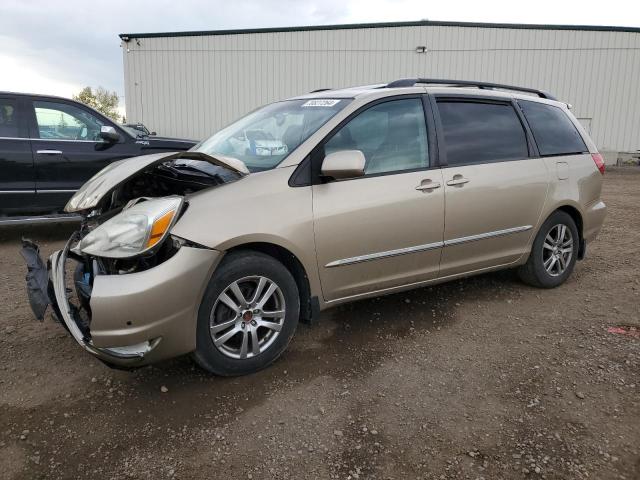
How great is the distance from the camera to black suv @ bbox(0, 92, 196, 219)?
19.8 feet

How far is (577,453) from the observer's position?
2354 mm

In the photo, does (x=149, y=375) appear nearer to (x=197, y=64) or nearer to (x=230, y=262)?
(x=230, y=262)

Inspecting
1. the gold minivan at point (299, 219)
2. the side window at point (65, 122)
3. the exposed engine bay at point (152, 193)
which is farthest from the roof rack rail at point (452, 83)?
the side window at point (65, 122)

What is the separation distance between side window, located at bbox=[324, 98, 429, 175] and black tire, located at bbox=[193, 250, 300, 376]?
2.80 ft

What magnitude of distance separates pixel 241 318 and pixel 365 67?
59.1ft

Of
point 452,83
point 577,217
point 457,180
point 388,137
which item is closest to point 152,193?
point 388,137

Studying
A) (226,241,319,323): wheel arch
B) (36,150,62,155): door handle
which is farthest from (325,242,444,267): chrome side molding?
(36,150,62,155): door handle

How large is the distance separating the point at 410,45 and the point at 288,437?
18.9 meters

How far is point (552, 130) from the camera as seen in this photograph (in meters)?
4.55

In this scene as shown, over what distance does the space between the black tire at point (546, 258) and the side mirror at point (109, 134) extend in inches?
195

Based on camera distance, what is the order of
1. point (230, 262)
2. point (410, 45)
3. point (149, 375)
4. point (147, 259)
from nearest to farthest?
point (147, 259) → point (230, 262) → point (149, 375) → point (410, 45)

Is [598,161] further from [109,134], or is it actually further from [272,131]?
[109,134]

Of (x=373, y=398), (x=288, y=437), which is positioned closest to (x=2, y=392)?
(x=288, y=437)

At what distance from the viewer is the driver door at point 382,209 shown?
319 cm
